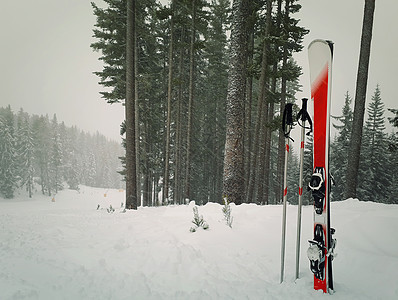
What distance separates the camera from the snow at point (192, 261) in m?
2.39

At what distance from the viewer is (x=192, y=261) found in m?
3.18

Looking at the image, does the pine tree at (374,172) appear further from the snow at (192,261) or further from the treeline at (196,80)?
the snow at (192,261)

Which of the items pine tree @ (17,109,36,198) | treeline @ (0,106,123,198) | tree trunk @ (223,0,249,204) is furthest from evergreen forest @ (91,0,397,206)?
pine tree @ (17,109,36,198)

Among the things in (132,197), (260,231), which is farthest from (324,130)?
(132,197)

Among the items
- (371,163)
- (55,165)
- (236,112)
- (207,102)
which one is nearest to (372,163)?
(371,163)

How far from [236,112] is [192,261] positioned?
435 cm

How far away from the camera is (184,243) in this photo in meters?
3.75

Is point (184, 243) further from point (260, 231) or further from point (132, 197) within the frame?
point (132, 197)

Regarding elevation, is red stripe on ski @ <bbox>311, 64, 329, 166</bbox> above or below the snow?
above

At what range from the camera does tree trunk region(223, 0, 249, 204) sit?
6.25 meters

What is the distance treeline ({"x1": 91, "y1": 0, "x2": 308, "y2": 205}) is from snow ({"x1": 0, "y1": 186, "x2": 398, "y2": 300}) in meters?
2.78

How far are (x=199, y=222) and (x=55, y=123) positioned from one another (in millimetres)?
72450

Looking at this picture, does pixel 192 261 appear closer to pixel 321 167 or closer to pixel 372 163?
pixel 321 167

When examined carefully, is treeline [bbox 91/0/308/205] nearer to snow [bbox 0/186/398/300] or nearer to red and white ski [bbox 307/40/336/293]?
snow [bbox 0/186/398/300]
